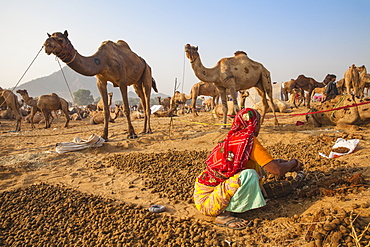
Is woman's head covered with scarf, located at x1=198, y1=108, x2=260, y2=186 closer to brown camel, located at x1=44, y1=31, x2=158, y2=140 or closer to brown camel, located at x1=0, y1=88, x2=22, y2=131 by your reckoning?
brown camel, located at x1=44, y1=31, x2=158, y2=140

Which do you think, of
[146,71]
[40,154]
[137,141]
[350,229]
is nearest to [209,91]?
[146,71]

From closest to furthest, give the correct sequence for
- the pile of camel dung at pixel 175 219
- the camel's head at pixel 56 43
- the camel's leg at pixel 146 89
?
the pile of camel dung at pixel 175 219, the camel's head at pixel 56 43, the camel's leg at pixel 146 89

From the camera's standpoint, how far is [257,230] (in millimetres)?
2480

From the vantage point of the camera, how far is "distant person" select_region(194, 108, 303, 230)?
8.37 ft

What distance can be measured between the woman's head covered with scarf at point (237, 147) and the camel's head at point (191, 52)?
18.9 feet

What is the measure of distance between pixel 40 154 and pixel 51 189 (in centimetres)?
275

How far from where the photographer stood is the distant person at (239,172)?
100 inches

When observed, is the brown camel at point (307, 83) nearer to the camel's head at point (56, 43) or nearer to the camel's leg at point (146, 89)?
the camel's leg at point (146, 89)

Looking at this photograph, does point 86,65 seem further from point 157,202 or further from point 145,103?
point 157,202

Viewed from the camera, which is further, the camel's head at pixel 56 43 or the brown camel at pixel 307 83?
the brown camel at pixel 307 83

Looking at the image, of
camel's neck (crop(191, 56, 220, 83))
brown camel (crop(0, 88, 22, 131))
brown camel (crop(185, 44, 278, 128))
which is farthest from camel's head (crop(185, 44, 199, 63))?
brown camel (crop(0, 88, 22, 131))

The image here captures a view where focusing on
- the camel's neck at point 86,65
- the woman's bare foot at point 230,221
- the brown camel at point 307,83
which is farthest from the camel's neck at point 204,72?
the brown camel at point 307,83

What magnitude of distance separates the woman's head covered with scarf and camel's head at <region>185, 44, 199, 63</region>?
5756 millimetres

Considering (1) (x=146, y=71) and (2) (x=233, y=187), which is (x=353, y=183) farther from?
(1) (x=146, y=71)
